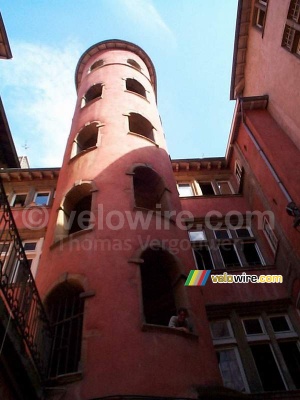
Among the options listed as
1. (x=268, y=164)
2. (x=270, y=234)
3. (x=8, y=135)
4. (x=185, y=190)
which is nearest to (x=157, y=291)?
(x=270, y=234)

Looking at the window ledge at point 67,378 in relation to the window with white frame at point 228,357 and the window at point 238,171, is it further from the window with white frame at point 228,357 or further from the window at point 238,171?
the window at point 238,171

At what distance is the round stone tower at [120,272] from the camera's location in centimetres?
683

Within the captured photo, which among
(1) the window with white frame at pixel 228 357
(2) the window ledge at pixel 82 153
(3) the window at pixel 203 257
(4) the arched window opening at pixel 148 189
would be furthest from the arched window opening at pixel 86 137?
(1) the window with white frame at pixel 228 357

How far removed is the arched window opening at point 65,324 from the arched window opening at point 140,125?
878 cm

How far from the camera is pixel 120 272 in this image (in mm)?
8562

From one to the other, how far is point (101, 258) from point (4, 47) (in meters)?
12.8

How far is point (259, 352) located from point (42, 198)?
39.6 feet

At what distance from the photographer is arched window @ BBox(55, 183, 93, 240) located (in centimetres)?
1147

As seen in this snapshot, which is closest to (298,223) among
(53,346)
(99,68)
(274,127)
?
(274,127)

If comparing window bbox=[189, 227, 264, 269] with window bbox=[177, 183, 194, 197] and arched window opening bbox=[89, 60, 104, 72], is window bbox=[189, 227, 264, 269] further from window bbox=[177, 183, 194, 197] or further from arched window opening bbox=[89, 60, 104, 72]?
arched window opening bbox=[89, 60, 104, 72]

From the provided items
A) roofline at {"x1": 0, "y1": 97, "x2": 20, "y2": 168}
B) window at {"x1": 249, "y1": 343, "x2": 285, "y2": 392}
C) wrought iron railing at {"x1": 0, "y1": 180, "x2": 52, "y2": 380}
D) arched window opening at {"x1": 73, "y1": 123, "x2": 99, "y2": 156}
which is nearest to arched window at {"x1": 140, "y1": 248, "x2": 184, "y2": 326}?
window at {"x1": 249, "y1": 343, "x2": 285, "y2": 392}

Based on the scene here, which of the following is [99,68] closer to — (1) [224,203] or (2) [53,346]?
(1) [224,203]

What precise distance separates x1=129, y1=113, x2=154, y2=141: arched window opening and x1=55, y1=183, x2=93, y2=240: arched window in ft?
16.2

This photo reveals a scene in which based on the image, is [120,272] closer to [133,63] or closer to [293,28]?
[293,28]
